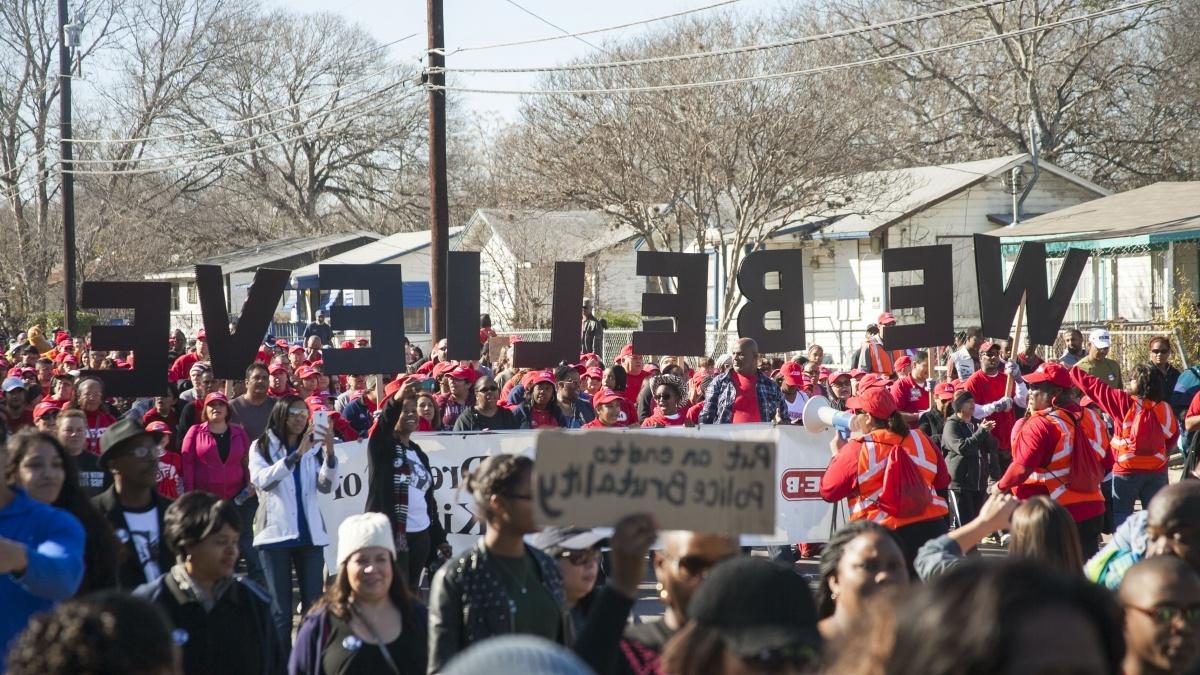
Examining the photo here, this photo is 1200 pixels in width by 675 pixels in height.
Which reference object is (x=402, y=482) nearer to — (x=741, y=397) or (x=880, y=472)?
(x=880, y=472)

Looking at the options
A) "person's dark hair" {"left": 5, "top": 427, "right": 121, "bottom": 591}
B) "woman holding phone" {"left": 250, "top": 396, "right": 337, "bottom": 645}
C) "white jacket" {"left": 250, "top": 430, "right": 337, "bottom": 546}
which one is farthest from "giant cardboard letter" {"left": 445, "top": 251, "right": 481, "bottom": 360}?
"person's dark hair" {"left": 5, "top": 427, "right": 121, "bottom": 591}

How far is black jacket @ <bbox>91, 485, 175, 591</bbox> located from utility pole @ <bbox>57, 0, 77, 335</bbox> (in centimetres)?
2692

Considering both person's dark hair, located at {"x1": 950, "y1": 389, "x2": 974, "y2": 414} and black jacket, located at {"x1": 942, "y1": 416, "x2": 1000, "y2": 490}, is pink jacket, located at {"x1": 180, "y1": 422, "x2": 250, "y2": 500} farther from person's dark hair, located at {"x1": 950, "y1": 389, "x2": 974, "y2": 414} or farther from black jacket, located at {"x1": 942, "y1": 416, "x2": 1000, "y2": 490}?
person's dark hair, located at {"x1": 950, "y1": 389, "x2": 974, "y2": 414}

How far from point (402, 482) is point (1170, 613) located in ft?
19.4

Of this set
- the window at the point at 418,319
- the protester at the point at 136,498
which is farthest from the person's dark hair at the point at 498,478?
the window at the point at 418,319

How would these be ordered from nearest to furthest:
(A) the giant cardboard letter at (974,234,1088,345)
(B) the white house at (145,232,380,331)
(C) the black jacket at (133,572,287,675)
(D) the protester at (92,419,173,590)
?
1. (C) the black jacket at (133,572,287,675)
2. (D) the protester at (92,419,173,590)
3. (A) the giant cardboard letter at (974,234,1088,345)
4. (B) the white house at (145,232,380,331)

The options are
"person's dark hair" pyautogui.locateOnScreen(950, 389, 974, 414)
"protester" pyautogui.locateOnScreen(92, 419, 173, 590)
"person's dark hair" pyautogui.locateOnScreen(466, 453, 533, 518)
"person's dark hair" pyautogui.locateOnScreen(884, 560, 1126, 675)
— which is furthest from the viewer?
"person's dark hair" pyautogui.locateOnScreen(950, 389, 974, 414)

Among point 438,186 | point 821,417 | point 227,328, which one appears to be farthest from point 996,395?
point 438,186

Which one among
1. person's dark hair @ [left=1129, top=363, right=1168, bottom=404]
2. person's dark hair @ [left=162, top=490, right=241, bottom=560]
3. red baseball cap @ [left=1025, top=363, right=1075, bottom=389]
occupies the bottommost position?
person's dark hair @ [left=162, top=490, right=241, bottom=560]

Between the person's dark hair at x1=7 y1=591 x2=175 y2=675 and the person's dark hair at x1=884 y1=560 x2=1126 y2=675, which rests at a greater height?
the person's dark hair at x1=884 y1=560 x2=1126 y2=675

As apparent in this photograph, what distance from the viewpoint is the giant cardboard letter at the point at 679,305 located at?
511 inches

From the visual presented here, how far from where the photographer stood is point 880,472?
296 inches

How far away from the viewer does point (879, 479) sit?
7523 millimetres

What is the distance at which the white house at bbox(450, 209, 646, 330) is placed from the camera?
40906mm
